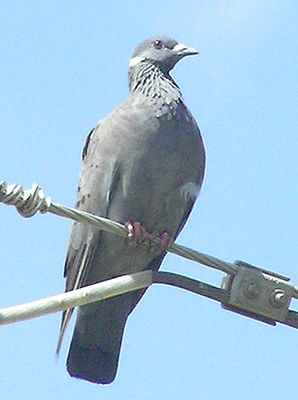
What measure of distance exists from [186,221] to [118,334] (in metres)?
0.85

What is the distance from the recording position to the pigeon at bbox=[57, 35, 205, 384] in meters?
7.49

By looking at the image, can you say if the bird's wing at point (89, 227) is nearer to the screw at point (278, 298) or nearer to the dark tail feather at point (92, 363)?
the dark tail feather at point (92, 363)

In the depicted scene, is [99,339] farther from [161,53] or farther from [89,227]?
[161,53]

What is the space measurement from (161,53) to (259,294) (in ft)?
12.4

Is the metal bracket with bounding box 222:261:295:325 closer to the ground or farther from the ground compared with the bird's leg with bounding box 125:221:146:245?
closer to the ground

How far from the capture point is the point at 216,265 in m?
5.36

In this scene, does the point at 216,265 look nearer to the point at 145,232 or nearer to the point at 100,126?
the point at 145,232

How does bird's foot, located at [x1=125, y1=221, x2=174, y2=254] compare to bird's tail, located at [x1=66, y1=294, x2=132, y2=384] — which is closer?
bird's foot, located at [x1=125, y1=221, x2=174, y2=254]

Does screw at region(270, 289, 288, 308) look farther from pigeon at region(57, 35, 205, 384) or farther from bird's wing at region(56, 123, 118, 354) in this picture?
bird's wing at region(56, 123, 118, 354)

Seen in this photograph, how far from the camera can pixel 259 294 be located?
5.34 m

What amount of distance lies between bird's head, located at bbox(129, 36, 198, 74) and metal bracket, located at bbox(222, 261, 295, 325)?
11.7ft

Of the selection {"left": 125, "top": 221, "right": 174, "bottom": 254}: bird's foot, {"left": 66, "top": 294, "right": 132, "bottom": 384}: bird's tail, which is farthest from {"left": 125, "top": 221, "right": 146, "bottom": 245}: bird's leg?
{"left": 66, "top": 294, "right": 132, "bottom": 384}: bird's tail

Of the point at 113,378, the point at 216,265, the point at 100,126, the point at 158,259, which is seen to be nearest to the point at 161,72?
the point at 100,126

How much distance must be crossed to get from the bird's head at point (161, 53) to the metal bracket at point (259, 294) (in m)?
3.58
